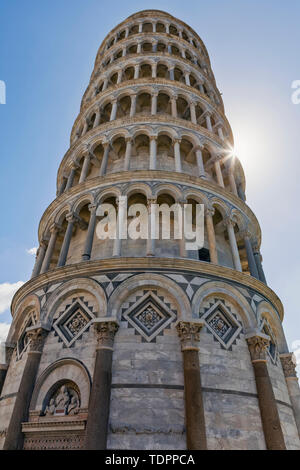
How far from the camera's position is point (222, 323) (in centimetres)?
995

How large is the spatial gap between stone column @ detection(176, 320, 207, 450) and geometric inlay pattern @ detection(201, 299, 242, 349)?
72cm

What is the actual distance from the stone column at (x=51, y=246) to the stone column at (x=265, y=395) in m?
7.74

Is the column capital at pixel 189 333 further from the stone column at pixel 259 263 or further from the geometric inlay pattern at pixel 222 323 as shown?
the stone column at pixel 259 263

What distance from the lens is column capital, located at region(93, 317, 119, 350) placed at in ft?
28.5

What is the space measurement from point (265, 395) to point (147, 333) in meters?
3.56

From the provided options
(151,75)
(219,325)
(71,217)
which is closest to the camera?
(219,325)

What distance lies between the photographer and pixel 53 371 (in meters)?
9.06

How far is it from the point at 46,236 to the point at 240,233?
332 inches

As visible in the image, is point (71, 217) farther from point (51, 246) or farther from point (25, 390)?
Answer: point (25, 390)

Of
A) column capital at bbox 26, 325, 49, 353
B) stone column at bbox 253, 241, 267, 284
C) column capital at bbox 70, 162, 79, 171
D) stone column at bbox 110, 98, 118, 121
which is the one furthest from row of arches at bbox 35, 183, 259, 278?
stone column at bbox 110, 98, 118, 121

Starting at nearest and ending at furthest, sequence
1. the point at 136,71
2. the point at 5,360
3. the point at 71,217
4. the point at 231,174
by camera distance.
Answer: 1. the point at 5,360
2. the point at 71,217
3. the point at 231,174
4. the point at 136,71

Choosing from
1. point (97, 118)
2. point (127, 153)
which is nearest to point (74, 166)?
point (97, 118)

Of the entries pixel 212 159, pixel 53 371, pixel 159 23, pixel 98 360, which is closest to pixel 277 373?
pixel 98 360

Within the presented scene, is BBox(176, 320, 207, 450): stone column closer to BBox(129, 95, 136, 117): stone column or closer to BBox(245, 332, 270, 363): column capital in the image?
BBox(245, 332, 270, 363): column capital
